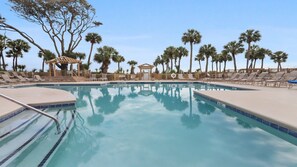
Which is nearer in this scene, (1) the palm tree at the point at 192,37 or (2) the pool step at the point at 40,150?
(2) the pool step at the point at 40,150

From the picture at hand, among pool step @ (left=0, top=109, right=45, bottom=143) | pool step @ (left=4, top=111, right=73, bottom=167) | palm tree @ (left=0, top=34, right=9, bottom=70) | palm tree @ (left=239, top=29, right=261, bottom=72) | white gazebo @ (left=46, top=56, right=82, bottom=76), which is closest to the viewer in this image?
pool step @ (left=4, top=111, right=73, bottom=167)

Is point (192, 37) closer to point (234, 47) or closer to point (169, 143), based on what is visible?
point (234, 47)

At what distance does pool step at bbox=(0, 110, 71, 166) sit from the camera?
336 cm

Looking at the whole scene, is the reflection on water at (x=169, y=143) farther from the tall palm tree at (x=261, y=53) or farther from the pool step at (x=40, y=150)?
the tall palm tree at (x=261, y=53)

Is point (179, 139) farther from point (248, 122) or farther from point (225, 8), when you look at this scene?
point (225, 8)

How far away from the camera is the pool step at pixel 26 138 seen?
336 centimetres

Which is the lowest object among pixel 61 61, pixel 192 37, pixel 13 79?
pixel 13 79

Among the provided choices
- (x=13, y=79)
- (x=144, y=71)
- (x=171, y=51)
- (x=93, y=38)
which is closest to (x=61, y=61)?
(x=13, y=79)

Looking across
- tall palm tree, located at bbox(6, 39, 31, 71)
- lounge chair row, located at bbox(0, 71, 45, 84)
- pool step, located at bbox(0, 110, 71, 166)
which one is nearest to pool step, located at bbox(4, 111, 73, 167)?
pool step, located at bbox(0, 110, 71, 166)

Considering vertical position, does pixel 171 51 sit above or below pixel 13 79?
above

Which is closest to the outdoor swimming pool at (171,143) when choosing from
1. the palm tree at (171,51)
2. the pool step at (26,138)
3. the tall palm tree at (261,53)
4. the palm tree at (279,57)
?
the pool step at (26,138)

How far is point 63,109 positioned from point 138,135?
331 cm

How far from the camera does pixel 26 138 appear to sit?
13.6 ft

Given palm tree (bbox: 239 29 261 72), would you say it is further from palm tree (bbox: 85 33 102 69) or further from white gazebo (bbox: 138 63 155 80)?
palm tree (bbox: 85 33 102 69)
